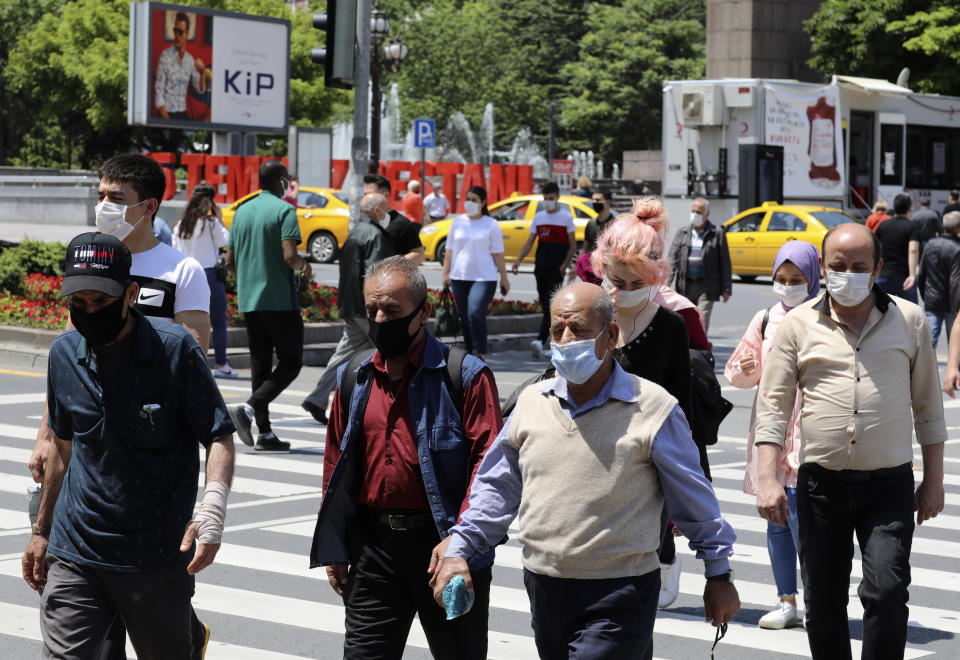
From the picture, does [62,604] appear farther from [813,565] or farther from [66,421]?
[813,565]

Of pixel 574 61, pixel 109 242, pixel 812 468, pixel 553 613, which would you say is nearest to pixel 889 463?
pixel 812 468

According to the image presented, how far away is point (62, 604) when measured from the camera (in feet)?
14.1

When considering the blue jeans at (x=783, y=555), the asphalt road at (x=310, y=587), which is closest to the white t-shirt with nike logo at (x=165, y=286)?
the asphalt road at (x=310, y=587)

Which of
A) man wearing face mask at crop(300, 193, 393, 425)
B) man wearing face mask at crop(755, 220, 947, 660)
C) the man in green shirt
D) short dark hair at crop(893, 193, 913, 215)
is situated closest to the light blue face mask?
man wearing face mask at crop(755, 220, 947, 660)

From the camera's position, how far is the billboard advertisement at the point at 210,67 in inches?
1252

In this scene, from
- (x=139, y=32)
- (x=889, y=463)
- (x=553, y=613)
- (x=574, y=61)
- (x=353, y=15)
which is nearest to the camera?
(x=553, y=613)

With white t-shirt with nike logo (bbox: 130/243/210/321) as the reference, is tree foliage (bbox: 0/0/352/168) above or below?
above

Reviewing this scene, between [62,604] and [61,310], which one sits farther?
[61,310]

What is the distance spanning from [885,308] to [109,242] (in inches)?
103

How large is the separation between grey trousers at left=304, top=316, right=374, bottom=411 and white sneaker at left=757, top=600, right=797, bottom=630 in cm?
508

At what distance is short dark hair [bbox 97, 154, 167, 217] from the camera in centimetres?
534

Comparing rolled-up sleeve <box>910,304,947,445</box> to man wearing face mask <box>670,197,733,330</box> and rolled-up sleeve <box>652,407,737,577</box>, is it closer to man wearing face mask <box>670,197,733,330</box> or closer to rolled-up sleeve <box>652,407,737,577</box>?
rolled-up sleeve <box>652,407,737,577</box>

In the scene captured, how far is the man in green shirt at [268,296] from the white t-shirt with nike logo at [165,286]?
530cm

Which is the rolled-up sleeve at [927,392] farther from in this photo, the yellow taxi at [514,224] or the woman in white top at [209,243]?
the yellow taxi at [514,224]
